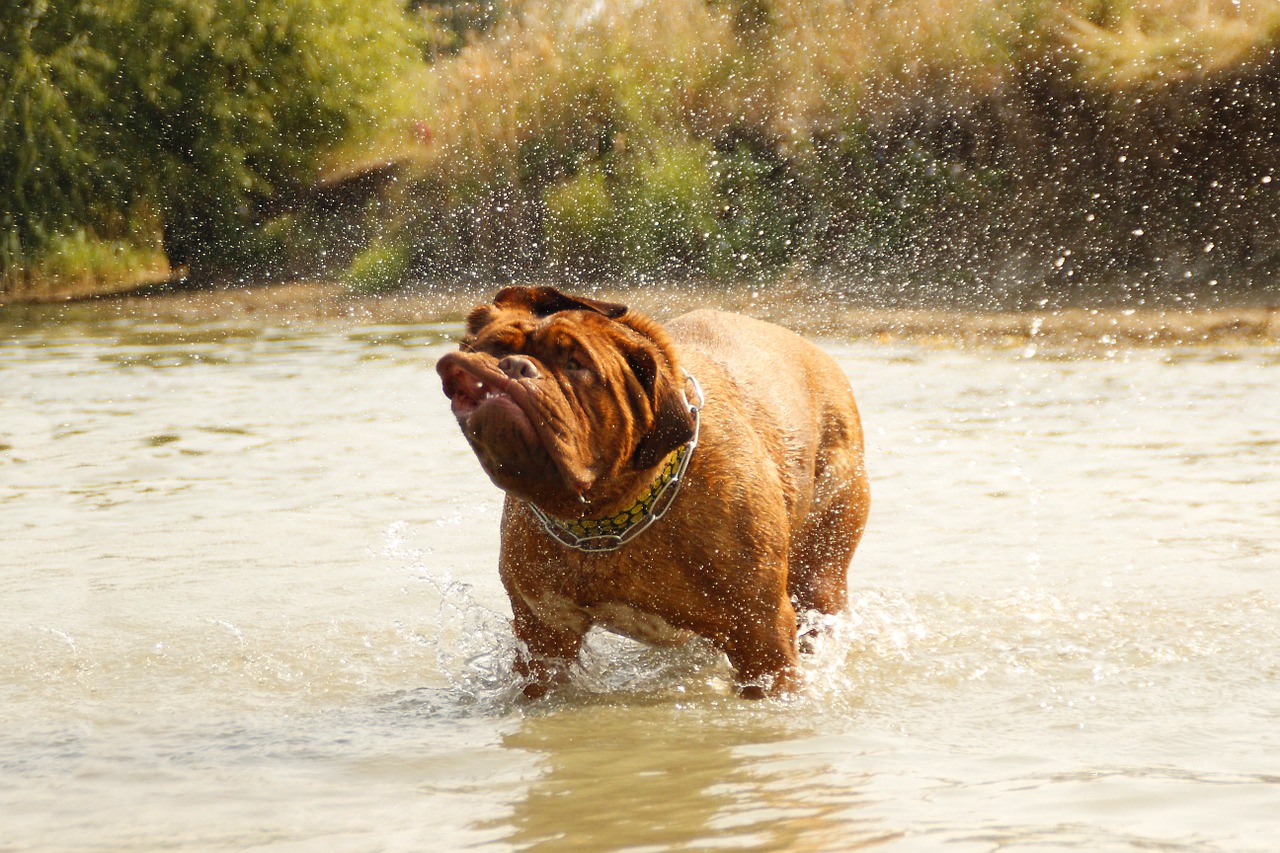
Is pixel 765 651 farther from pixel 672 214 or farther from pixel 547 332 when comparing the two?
pixel 672 214

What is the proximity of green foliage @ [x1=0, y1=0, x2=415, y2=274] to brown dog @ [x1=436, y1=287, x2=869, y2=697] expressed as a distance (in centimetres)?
1771

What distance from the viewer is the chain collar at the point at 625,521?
3.69 m

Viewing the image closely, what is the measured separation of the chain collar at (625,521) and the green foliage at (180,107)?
18.3 metres

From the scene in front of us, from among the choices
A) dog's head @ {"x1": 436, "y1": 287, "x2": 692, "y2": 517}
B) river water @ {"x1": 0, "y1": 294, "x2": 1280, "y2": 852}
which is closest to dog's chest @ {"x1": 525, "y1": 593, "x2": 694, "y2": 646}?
river water @ {"x1": 0, "y1": 294, "x2": 1280, "y2": 852}

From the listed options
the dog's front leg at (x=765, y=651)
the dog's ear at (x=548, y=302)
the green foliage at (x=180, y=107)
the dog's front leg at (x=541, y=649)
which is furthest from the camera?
the green foliage at (x=180, y=107)

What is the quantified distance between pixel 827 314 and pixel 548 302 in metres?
10.9

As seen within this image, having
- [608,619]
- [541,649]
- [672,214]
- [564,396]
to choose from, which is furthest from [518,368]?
[672,214]

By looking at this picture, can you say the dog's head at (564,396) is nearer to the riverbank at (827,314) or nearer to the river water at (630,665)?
the river water at (630,665)

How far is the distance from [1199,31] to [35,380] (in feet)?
35.4

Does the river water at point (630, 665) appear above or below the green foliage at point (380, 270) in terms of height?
below

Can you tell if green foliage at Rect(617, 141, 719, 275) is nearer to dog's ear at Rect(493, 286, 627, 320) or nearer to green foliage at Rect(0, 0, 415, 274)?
green foliage at Rect(0, 0, 415, 274)

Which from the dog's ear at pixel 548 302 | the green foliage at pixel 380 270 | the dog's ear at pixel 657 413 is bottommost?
the green foliage at pixel 380 270

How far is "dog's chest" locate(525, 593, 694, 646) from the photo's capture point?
154 inches

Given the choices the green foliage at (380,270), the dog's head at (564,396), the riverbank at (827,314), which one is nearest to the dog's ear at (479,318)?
the dog's head at (564,396)
